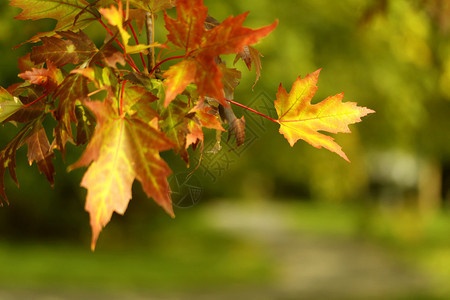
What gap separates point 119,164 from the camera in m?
0.86

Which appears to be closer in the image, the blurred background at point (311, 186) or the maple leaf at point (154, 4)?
the maple leaf at point (154, 4)

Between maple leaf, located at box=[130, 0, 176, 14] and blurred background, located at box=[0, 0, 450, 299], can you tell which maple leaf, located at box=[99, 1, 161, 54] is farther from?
blurred background, located at box=[0, 0, 450, 299]

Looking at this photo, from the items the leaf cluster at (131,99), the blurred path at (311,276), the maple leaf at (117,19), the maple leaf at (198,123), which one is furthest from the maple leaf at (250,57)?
the blurred path at (311,276)

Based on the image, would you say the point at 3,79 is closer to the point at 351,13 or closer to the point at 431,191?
the point at 351,13

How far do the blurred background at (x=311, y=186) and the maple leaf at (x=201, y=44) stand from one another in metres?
0.42

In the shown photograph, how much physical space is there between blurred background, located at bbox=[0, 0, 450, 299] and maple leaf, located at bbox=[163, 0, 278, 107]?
1.37 feet

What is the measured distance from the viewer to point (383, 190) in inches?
1203

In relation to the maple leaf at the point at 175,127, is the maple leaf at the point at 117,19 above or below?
above

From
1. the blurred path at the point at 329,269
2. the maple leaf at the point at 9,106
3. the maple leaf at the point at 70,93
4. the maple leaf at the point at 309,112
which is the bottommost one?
the blurred path at the point at 329,269

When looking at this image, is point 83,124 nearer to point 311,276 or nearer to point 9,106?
point 9,106

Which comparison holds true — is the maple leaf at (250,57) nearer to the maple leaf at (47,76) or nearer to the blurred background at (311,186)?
the blurred background at (311,186)

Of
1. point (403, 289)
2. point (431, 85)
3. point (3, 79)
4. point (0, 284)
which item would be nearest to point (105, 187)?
point (3, 79)

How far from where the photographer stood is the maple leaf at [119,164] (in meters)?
0.83

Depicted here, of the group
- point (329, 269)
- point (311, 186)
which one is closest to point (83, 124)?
point (329, 269)
